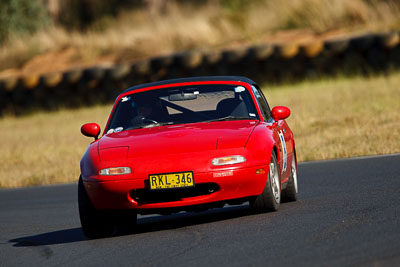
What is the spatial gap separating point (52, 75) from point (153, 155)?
18.5 metres

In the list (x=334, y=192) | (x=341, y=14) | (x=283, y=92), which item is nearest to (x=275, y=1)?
(x=341, y=14)

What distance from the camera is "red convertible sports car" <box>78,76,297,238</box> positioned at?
7.80 meters

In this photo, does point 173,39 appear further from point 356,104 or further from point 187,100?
point 187,100

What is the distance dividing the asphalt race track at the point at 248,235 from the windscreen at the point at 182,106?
910 mm

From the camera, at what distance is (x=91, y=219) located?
808 centimetres

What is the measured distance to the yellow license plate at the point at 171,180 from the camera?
7.75 meters

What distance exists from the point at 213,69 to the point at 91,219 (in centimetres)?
1625

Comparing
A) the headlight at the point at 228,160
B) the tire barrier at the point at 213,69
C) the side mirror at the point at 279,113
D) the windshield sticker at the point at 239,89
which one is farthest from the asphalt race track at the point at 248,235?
the tire barrier at the point at 213,69

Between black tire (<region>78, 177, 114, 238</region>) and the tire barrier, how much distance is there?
583 inches

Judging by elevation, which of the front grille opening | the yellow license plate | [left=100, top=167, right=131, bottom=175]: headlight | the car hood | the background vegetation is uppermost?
the car hood

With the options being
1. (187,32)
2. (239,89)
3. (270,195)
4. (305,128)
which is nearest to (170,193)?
(270,195)

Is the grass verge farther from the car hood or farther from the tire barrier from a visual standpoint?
the car hood

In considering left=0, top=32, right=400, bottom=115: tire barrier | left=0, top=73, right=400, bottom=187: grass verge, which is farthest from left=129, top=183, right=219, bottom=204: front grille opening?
left=0, top=32, right=400, bottom=115: tire barrier

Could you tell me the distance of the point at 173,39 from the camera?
1203 inches
